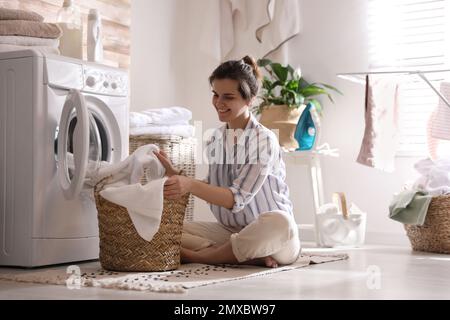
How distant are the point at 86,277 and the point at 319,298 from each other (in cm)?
78

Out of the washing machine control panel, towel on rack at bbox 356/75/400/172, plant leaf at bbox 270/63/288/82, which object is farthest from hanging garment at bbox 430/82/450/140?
the washing machine control panel

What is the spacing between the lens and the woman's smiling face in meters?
2.71

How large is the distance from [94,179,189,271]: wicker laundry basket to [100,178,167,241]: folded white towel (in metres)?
0.04

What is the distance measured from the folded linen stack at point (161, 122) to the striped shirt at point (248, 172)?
2.92 ft

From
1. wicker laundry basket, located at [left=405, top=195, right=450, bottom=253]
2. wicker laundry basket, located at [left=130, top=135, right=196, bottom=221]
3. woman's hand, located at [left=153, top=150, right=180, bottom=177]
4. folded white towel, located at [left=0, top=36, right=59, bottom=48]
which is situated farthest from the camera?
wicker laundry basket, located at [left=130, top=135, right=196, bottom=221]

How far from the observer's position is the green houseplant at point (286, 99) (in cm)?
402

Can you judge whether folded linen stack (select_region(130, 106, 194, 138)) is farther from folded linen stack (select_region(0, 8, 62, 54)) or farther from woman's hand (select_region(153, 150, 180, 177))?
woman's hand (select_region(153, 150, 180, 177))

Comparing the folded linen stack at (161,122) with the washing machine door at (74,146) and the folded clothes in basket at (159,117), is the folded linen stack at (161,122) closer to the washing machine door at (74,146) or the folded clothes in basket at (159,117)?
the folded clothes in basket at (159,117)

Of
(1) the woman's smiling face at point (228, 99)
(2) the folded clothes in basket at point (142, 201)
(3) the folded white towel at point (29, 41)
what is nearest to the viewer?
Answer: (2) the folded clothes in basket at point (142, 201)

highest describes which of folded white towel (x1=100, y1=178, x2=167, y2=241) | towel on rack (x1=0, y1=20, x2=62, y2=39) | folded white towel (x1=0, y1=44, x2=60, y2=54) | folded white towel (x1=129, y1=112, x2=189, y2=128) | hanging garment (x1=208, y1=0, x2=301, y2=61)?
hanging garment (x1=208, y1=0, x2=301, y2=61)

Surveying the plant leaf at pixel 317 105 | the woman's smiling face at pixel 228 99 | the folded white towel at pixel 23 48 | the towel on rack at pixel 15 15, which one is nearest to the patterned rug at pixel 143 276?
the woman's smiling face at pixel 228 99
